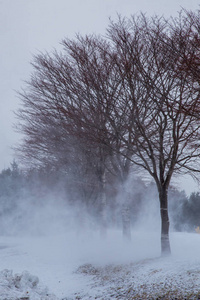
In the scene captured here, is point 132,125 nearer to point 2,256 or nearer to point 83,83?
point 83,83

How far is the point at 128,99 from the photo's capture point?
11.0 metres

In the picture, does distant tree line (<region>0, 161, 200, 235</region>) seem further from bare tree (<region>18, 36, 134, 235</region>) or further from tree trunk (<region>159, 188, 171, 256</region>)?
tree trunk (<region>159, 188, 171, 256</region>)

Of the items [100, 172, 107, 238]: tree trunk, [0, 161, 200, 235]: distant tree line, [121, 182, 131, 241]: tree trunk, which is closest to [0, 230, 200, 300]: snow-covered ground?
[121, 182, 131, 241]: tree trunk

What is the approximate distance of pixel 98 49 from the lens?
37.9ft

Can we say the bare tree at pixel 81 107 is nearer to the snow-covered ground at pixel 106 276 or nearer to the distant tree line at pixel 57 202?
the snow-covered ground at pixel 106 276

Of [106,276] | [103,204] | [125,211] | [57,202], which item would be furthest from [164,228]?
[57,202]

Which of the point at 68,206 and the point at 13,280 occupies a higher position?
the point at 68,206

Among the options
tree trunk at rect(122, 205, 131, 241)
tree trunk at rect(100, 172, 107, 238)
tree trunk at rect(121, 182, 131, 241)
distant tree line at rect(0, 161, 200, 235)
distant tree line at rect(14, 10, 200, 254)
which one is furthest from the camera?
distant tree line at rect(0, 161, 200, 235)

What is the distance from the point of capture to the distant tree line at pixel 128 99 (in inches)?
344

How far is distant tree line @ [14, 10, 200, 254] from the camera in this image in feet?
28.6

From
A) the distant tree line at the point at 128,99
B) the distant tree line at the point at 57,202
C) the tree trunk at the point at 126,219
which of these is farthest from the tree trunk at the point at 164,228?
the distant tree line at the point at 57,202

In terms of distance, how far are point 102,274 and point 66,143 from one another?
742cm

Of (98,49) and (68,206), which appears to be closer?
(98,49)

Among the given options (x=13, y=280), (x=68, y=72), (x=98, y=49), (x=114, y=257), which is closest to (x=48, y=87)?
(x=68, y=72)
